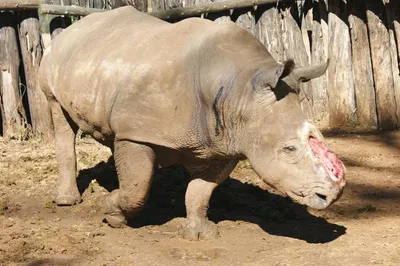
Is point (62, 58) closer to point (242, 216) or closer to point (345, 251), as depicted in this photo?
point (242, 216)

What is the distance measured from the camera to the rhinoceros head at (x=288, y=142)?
500cm

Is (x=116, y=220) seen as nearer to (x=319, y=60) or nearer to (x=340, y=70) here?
(x=340, y=70)

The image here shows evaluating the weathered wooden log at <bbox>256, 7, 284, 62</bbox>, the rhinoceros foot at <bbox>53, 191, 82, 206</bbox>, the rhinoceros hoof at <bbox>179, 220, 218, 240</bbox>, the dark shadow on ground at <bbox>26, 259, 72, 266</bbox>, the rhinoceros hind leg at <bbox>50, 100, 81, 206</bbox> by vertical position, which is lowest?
the dark shadow on ground at <bbox>26, 259, 72, 266</bbox>

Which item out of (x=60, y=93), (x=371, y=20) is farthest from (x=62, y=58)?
(x=371, y=20)

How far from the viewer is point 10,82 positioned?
9.11m

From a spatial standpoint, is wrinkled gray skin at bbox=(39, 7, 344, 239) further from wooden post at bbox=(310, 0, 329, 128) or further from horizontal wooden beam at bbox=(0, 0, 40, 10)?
wooden post at bbox=(310, 0, 329, 128)

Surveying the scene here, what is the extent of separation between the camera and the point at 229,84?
528cm

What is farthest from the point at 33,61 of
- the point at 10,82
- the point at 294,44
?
the point at 294,44

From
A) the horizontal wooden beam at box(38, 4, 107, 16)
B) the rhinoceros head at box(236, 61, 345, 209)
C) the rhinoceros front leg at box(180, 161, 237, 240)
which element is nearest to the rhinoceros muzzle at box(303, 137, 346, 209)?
the rhinoceros head at box(236, 61, 345, 209)

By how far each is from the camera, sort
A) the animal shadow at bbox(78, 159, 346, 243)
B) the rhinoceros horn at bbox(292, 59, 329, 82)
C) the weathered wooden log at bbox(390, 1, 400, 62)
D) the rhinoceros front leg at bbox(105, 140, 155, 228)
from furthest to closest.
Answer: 1. the weathered wooden log at bbox(390, 1, 400, 62)
2. the animal shadow at bbox(78, 159, 346, 243)
3. the rhinoceros front leg at bbox(105, 140, 155, 228)
4. the rhinoceros horn at bbox(292, 59, 329, 82)

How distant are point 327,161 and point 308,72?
0.59 m

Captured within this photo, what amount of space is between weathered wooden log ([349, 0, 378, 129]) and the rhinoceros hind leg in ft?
11.7

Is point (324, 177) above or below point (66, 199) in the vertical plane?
above

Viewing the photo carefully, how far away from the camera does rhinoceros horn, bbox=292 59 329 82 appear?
16.5 feet
